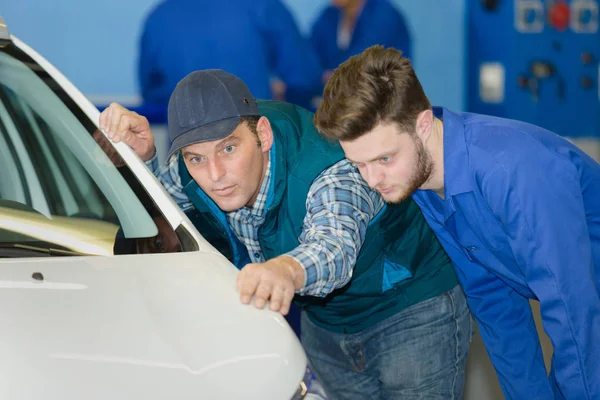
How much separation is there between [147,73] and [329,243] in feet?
13.3

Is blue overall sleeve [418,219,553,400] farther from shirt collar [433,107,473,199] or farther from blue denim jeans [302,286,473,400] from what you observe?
shirt collar [433,107,473,199]

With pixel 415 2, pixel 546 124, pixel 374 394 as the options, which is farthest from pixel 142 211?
pixel 546 124

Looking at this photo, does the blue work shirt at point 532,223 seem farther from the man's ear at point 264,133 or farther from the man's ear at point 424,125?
the man's ear at point 264,133

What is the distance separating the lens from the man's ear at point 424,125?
2068 millimetres

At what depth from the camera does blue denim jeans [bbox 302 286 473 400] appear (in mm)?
2334

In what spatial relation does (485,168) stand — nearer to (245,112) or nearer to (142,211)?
(245,112)

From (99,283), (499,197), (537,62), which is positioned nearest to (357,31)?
(537,62)

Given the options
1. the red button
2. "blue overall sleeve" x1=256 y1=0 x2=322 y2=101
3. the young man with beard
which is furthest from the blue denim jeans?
the red button

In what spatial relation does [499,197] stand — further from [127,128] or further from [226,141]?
[127,128]

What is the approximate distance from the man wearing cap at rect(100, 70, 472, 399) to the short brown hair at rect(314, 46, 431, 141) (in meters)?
0.14

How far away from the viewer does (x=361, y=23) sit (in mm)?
6164

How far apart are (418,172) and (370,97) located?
0.23m

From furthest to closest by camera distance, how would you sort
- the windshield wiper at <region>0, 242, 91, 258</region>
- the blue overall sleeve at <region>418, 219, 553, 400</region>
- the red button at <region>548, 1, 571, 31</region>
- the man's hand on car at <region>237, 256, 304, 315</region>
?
the red button at <region>548, 1, 571, 31</region> < the blue overall sleeve at <region>418, 219, 553, 400</region> < the windshield wiper at <region>0, 242, 91, 258</region> < the man's hand on car at <region>237, 256, 304, 315</region>

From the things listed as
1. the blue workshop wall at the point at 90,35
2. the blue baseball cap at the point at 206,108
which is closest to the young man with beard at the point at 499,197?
the blue baseball cap at the point at 206,108
